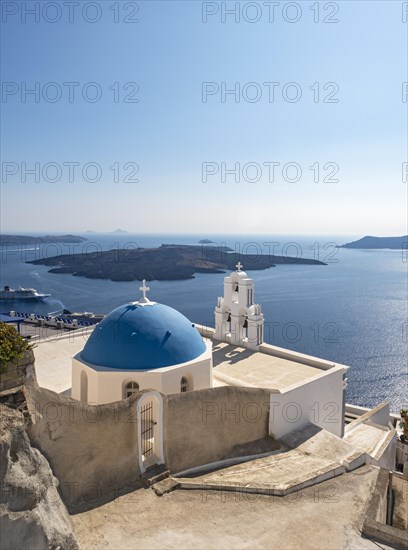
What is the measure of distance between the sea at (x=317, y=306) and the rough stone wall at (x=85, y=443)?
28.0 m

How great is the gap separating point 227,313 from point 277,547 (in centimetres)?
1217

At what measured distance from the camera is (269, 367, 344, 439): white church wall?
1263cm

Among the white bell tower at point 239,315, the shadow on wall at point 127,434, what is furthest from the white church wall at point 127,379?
the white bell tower at point 239,315

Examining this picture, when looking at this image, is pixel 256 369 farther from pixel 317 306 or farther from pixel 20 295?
pixel 20 295

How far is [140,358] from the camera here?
11336 mm

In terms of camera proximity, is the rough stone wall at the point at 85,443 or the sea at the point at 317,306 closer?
the rough stone wall at the point at 85,443

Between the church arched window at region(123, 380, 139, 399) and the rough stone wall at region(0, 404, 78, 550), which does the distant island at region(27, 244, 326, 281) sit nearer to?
the church arched window at region(123, 380, 139, 399)

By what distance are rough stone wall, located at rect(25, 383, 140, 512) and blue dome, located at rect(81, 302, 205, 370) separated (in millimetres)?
2163

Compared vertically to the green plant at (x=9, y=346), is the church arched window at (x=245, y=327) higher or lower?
lower

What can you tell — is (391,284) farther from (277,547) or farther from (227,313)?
(277,547)

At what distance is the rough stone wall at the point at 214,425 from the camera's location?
399 inches

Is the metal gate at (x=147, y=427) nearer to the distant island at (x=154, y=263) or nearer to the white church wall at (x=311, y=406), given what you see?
the white church wall at (x=311, y=406)

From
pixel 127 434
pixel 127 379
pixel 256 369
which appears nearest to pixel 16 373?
pixel 127 434

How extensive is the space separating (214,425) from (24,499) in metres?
5.77
